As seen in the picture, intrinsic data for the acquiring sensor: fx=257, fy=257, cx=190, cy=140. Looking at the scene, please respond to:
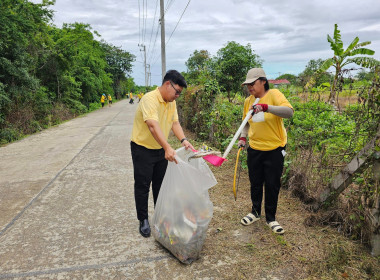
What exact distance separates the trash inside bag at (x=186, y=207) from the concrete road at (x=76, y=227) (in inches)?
7.3

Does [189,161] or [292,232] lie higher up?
[189,161]

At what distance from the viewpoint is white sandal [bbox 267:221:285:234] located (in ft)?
8.31

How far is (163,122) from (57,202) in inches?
82.2

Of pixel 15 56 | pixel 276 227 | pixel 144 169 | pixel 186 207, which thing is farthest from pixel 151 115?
pixel 15 56

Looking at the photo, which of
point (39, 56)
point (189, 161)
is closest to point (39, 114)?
point (39, 56)

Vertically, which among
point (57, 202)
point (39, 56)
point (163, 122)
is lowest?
point (57, 202)

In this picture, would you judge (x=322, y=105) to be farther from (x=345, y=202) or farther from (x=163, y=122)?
(x=163, y=122)

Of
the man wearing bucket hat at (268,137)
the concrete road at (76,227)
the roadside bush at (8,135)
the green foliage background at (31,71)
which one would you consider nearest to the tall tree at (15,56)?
the green foliage background at (31,71)

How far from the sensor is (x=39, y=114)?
11305mm

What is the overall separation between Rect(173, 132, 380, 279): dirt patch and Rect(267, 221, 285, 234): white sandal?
5cm

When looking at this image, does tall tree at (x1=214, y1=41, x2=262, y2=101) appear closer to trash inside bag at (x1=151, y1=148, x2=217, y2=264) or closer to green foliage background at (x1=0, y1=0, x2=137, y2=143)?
green foliage background at (x1=0, y1=0, x2=137, y2=143)

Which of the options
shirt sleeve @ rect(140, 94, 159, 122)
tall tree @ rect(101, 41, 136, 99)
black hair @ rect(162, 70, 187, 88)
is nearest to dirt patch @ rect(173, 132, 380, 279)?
shirt sleeve @ rect(140, 94, 159, 122)

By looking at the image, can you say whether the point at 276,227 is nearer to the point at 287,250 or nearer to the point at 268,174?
the point at 287,250

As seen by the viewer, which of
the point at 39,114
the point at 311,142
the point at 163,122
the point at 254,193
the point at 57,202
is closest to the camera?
the point at 163,122
